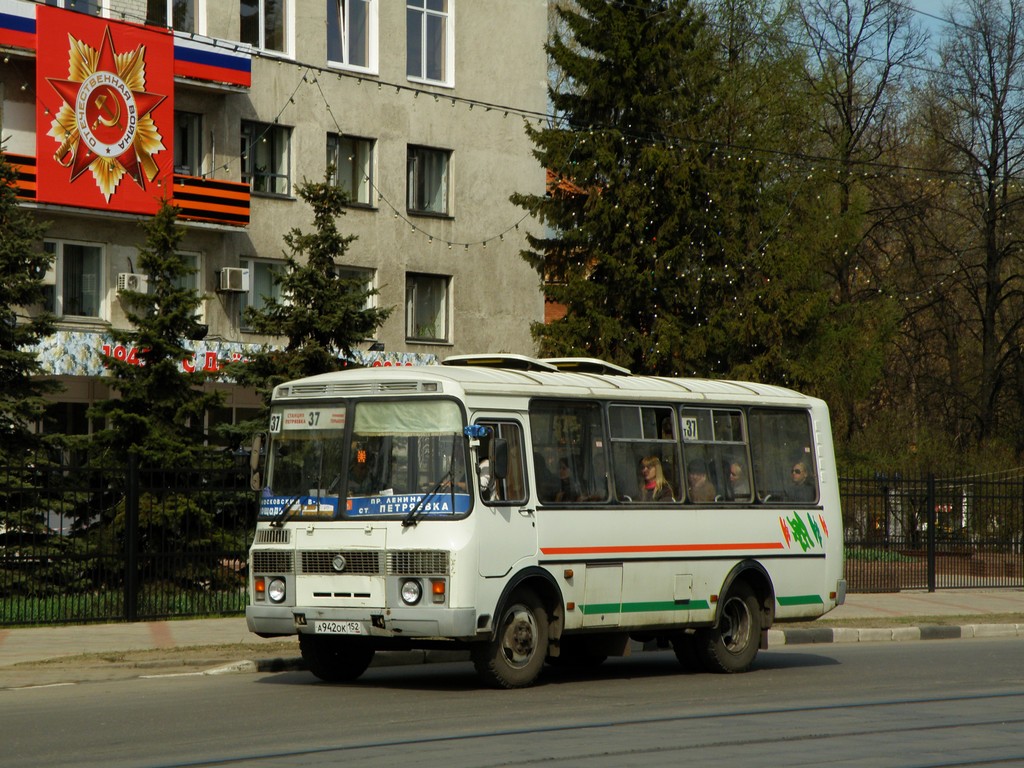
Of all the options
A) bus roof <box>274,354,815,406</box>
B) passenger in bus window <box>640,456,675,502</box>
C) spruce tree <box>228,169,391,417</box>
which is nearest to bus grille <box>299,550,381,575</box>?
bus roof <box>274,354,815,406</box>

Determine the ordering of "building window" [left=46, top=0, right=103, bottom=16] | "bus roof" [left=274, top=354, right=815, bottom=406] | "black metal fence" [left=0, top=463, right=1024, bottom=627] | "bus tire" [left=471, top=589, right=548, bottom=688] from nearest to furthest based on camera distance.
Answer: "bus tire" [left=471, top=589, right=548, bottom=688] < "bus roof" [left=274, top=354, right=815, bottom=406] < "black metal fence" [left=0, top=463, right=1024, bottom=627] < "building window" [left=46, top=0, right=103, bottom=16]

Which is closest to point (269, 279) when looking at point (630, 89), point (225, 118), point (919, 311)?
point (225, 118)

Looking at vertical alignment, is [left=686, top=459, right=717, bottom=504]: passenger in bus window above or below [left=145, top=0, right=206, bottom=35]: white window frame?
below

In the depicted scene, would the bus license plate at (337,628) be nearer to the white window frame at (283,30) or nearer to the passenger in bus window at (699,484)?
the passenger in bus window at (699,484)

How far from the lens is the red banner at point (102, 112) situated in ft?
103

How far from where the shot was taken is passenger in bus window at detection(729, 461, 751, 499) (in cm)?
1554

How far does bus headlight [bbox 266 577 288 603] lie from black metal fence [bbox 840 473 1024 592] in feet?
46.5

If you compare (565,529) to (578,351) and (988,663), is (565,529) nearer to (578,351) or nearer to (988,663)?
(988,663)

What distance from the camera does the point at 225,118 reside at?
35656 mm

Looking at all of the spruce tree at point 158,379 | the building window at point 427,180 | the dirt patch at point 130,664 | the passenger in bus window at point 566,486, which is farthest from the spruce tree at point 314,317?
the building window at point 427,180

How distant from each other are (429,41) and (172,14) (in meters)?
7.72

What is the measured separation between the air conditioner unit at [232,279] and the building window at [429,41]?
7.83 m

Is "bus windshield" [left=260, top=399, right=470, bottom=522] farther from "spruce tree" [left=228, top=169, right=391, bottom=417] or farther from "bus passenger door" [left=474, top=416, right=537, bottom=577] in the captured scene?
"spruce tree" [left=228, top=169, right=391, bottom=417]

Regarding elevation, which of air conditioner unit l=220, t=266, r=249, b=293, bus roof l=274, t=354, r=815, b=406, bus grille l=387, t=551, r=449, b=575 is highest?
air conditioner unit l=220, t=266, r=249, b=293
